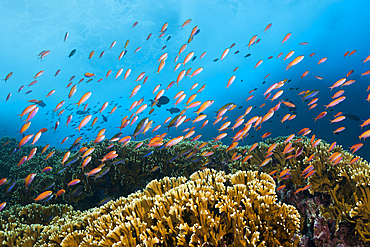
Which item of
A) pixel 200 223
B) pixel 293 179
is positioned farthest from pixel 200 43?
pixel 200 223

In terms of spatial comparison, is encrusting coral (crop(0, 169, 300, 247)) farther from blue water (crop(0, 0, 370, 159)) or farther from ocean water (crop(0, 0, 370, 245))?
blue water (crop(0, 0, 370, 159))

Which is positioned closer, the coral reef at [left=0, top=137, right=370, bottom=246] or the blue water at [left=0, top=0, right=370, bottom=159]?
the coral reef at [left=0, top=137, right=370, bottom=246]

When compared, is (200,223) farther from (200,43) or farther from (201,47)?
(201,47)

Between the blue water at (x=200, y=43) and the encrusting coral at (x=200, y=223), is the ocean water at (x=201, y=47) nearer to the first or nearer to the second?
the blue water at (x=200, y=43)

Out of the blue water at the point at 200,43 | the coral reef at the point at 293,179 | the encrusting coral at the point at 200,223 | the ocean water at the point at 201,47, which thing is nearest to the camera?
the encrusting coral at the point at 200,223

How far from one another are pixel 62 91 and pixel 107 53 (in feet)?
149

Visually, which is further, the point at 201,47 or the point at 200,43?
the point at 201,47

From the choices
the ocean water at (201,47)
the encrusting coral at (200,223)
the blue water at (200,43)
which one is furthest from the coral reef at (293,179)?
the blue water at (200,43)

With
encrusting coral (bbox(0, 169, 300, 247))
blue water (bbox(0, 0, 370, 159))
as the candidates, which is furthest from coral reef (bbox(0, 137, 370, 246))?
blue water (bbox(0, 0, 370, 159))

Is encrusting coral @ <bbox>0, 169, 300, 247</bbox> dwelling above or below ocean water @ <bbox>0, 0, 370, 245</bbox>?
below

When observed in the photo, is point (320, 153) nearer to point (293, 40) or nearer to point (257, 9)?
point (257, 9)

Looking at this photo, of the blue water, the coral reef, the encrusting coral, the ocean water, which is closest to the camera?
the encrusting coral

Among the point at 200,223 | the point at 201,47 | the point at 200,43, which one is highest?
the point at 201,47

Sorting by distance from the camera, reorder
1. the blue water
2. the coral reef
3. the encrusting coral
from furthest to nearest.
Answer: the blue water, the coral reef, the encrusting coral
